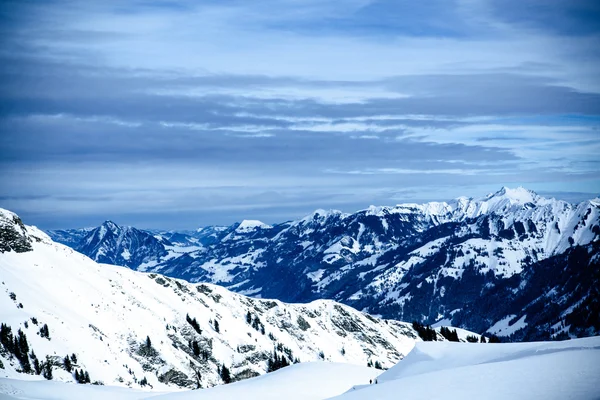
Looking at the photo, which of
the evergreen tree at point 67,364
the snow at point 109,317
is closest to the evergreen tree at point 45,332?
the snow at point 109,317

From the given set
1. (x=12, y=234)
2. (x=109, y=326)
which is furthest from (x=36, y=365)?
(x=12, y=234)

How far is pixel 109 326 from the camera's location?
129 metres

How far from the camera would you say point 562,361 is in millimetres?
37469

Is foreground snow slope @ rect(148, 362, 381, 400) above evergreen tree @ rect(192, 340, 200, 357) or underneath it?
above

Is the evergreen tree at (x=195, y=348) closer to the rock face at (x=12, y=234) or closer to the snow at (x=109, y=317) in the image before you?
the snow at (x=109, y=317)

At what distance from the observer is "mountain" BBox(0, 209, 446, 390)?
103 meters

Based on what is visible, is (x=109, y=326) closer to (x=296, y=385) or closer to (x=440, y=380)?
(x=296, y=385)

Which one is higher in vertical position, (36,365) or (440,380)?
(440,380)

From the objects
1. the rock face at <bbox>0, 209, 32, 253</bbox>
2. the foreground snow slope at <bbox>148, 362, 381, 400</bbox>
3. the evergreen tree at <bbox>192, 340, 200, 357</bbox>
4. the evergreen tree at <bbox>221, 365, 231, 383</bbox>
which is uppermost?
the rock face at <bbox>0, 209, 32, 253</bbox>

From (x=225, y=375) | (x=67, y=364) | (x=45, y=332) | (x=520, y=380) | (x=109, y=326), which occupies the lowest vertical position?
(x=225, y=375)

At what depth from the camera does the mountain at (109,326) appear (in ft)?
337

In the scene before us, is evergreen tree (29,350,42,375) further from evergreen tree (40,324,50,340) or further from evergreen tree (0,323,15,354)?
evergreen tree (40,324,50,340)

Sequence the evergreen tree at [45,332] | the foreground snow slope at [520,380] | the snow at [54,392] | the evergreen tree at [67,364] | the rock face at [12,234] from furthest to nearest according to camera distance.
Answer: the rock face at [12,234], the evergreen tree at [45,332], the evergreen tree at [67,364], the snow at [54,392], the foreground snow slope at [520,380]

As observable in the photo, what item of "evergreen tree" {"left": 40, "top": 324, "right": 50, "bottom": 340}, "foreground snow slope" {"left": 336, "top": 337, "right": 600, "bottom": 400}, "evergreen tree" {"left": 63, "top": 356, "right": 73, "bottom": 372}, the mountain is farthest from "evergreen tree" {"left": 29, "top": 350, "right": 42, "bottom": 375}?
"foreground snow slope" {"left": 336, "top": 337, "right": 600, "bottom": 400}
